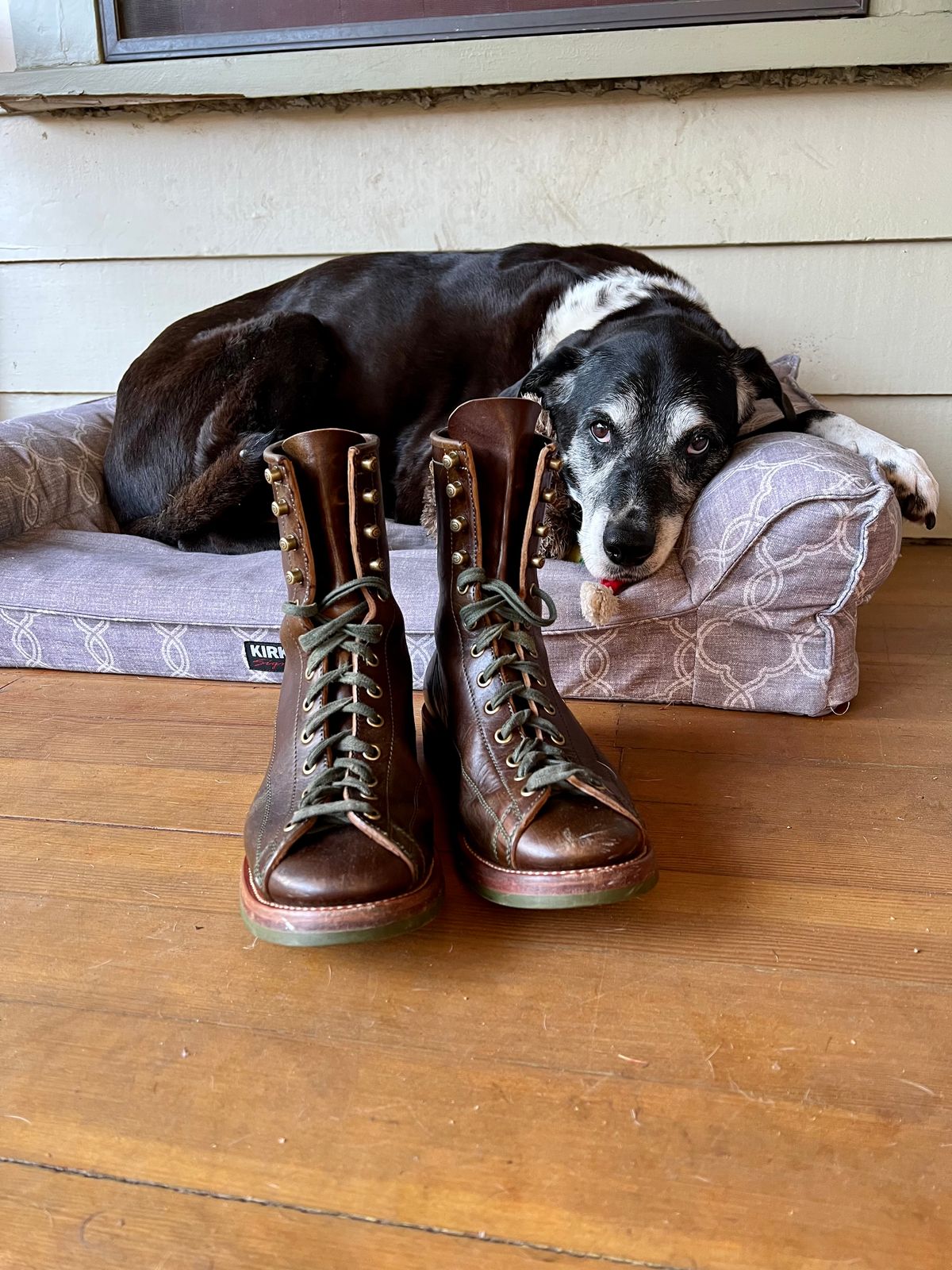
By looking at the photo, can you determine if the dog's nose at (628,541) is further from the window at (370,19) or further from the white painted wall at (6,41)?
the white painted wall at (6,41)

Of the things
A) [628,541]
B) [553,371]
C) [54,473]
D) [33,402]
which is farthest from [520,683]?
[33,402]

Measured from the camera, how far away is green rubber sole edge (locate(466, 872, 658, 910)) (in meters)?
0.91

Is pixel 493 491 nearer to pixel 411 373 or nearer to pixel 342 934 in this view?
pixel 342 934

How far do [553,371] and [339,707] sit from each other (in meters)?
0.99

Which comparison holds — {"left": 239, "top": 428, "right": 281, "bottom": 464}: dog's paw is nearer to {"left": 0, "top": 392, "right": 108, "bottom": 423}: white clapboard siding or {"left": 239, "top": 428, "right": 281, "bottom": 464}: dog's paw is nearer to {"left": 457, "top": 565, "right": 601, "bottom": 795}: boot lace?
{"left": 457, "top": 565, "right": 601, "bottom": 795}: boot lace

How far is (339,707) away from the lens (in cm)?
101

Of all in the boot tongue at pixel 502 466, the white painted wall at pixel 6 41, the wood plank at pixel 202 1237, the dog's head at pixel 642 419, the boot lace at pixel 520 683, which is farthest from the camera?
the white painted wall at pixel 6 41

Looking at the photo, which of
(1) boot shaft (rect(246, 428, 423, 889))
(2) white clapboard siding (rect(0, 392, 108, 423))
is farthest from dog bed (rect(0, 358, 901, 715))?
(2) white clapboard siding (rect(0, 392, 108, 423))

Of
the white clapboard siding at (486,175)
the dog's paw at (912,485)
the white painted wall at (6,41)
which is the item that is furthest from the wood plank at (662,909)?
the white painted wall at (6,41)

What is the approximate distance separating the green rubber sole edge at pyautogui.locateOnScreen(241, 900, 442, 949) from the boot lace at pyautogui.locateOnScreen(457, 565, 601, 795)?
0.18 meters

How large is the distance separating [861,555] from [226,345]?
1441 mm

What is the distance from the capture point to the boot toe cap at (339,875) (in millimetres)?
866

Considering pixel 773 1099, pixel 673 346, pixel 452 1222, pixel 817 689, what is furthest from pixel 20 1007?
pixel 673 346

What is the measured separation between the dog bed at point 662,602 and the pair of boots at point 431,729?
367 mm
